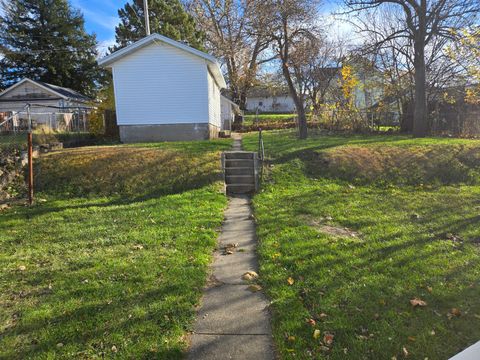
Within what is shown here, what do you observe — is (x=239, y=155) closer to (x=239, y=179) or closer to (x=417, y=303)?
(x=239, y=179)

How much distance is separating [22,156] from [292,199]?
7811 millimetres

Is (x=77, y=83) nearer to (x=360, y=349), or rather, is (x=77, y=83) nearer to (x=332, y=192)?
(x=332, y=192)

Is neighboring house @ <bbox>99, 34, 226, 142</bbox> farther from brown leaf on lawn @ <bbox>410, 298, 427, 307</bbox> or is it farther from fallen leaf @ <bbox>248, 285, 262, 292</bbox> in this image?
brown leaf on lawn @ <bbox>410, 298, 427, 307</bbox>

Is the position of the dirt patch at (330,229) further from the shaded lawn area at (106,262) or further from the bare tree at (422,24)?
the bare tree at (422,24)

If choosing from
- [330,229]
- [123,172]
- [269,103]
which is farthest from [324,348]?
[269,103]

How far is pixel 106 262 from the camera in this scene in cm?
483

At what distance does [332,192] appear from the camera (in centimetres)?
909

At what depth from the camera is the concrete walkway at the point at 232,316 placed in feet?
10.2

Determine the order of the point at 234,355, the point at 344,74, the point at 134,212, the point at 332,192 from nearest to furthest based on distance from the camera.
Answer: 1. the point at 234,355
2. the point at 134,212
3. the point at 332,192
4. the point at 344,74

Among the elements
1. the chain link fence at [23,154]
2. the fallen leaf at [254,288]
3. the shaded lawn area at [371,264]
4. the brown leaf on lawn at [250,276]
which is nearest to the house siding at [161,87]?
the chain link fence at [23,154]

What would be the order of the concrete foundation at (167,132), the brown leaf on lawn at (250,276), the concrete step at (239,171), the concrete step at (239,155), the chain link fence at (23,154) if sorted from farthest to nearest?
the concrete foundation at (167,132) < the concrete step at (239,155) < the concrete step at (239,171) < the chain link fence at (23,154) < the brown leaf on lawn at (250,276)

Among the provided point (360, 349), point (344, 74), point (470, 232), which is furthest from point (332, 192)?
point (344, 74)

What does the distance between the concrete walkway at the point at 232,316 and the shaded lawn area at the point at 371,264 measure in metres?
0.17

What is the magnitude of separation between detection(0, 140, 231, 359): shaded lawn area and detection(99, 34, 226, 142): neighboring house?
7028 mm
